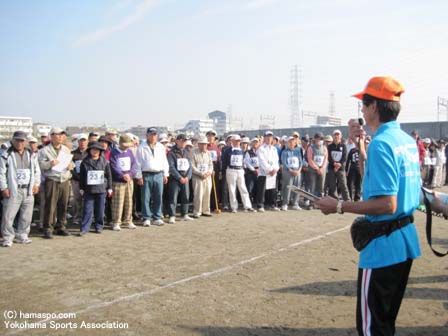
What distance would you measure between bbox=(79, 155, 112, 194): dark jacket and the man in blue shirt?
687 centimetres

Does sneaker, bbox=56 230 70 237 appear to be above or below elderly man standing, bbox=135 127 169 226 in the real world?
below

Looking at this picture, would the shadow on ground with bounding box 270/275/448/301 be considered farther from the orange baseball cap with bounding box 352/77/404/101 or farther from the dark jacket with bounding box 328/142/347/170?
the dark jacket with bounding box 328/142/347/170

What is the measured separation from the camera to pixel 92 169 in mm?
8523

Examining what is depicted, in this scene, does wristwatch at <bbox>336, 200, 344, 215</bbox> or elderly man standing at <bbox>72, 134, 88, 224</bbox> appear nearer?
wristwatch at <bbox>336, 200, 344, 215</bbox>

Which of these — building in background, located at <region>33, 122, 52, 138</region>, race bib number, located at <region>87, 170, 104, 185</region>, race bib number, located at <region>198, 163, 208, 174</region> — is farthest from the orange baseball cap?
building in background, located at <region>33, 122, 52, 138</region>

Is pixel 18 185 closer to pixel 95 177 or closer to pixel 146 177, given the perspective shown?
pixel 95 177

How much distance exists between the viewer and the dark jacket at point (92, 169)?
27.8 ft

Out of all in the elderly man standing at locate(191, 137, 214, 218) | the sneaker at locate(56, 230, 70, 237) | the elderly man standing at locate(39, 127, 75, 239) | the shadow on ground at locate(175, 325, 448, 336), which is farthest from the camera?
the elderly man standing at locate(191, 137, 214, 218)

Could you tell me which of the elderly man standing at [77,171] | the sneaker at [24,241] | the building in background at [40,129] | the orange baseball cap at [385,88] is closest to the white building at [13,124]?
the building in background at [40,129]

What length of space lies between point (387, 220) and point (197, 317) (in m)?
2.50

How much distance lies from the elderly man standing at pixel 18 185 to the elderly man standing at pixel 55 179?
0.42 metres

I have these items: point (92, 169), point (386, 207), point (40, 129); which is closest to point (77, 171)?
point (92, 169)

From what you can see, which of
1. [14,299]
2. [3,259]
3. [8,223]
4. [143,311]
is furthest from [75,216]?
[143,311]

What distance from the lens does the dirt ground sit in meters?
4.10
